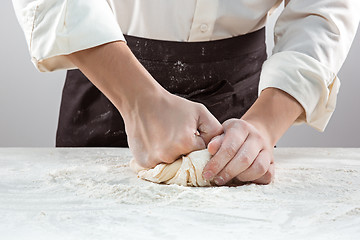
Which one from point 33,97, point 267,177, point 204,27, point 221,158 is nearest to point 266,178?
point 267,177

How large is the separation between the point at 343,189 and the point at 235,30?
1.87 ft

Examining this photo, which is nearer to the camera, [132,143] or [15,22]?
[132,143]

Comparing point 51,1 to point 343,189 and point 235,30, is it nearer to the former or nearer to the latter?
point 235,30

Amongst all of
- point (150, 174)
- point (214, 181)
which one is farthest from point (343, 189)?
point (150, 174)

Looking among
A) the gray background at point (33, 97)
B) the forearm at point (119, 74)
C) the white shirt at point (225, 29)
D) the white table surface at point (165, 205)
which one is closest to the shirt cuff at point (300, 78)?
the white shirt at point (225, 29)

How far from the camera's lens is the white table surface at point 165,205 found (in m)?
0.68

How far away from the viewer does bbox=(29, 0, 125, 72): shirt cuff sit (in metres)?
1.04

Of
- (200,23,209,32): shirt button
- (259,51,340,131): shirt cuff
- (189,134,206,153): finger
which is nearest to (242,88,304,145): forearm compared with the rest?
(259,51,340,131): shirt cuff

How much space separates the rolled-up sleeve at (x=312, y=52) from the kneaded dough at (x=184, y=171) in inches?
10.1

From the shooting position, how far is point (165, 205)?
82 centimetres

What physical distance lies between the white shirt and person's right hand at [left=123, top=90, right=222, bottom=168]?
170 mm

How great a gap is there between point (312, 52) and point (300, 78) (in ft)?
0.26

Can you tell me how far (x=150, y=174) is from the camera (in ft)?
3.30

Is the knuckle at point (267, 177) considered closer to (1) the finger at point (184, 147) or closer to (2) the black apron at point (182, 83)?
(1) the finger at point (184, 147)
